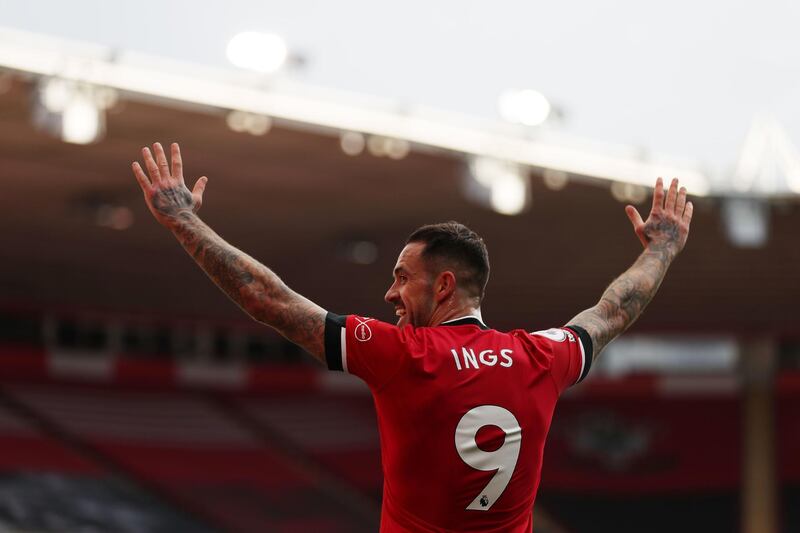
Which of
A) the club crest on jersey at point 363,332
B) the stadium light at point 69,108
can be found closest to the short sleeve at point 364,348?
the club crest on jersey at point 363,332

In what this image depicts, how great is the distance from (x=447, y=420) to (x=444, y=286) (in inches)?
15.5

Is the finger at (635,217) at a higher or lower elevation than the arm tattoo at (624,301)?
higher

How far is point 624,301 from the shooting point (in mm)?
3805

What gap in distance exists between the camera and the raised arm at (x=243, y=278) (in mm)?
3158

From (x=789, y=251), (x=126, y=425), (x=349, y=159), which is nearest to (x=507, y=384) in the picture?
(x=349, y=159)

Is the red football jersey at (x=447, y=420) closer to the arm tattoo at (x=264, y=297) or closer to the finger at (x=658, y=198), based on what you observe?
the arm tattoo at (x=264, y=297)

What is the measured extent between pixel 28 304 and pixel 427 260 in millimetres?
22607

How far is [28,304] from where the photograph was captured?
966 inches

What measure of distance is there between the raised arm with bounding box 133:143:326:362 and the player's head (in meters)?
0.27

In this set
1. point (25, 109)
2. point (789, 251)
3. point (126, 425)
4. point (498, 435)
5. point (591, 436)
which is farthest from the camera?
point (591, 436)

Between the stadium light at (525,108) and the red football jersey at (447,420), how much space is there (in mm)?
12691

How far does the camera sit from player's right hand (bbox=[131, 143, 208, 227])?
133 inches

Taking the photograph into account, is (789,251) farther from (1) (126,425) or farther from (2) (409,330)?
(2) (409,330)

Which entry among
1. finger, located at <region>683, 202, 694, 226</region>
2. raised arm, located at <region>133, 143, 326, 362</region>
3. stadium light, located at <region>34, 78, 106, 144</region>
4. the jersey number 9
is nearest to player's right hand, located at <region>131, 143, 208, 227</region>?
raised arm, located at <region>133, 143, 326, 362</region>
